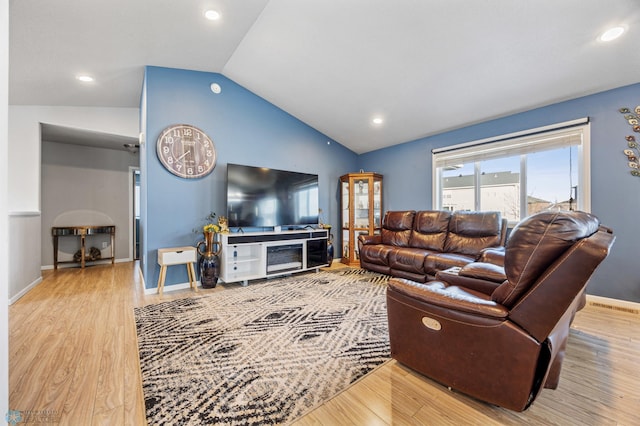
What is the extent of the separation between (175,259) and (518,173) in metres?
4.82

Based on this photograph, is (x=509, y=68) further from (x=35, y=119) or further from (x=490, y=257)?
(x=35, y=119)

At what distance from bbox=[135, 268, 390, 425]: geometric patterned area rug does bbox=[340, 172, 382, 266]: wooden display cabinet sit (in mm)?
1929

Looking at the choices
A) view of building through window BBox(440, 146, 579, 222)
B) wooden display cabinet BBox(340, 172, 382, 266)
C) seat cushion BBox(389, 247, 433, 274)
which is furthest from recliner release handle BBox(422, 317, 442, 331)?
wooden display cabinet BBox(340, 172, 382, 266)

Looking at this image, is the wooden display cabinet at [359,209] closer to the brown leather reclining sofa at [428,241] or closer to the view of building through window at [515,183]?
the brown leather reclining sofa at [428,241]

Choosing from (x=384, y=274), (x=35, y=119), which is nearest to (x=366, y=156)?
(x=384, y=274)

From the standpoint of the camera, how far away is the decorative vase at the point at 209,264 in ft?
10.8

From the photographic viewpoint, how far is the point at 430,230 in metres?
3.95

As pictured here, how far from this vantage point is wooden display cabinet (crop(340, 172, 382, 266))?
4.91 m

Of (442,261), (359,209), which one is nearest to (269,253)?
(359,209)

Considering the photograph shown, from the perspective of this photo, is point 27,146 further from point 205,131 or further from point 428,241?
point 428,241

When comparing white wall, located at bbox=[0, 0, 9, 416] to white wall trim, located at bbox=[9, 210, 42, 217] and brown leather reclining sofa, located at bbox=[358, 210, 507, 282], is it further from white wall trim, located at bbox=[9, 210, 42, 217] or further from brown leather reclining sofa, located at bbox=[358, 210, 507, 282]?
brown leather reclining sofa, located at bbox=[358, 210, 507, 282]

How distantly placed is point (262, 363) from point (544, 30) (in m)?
3.59

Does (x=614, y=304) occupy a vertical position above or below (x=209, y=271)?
below

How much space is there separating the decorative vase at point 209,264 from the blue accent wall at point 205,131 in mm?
285
